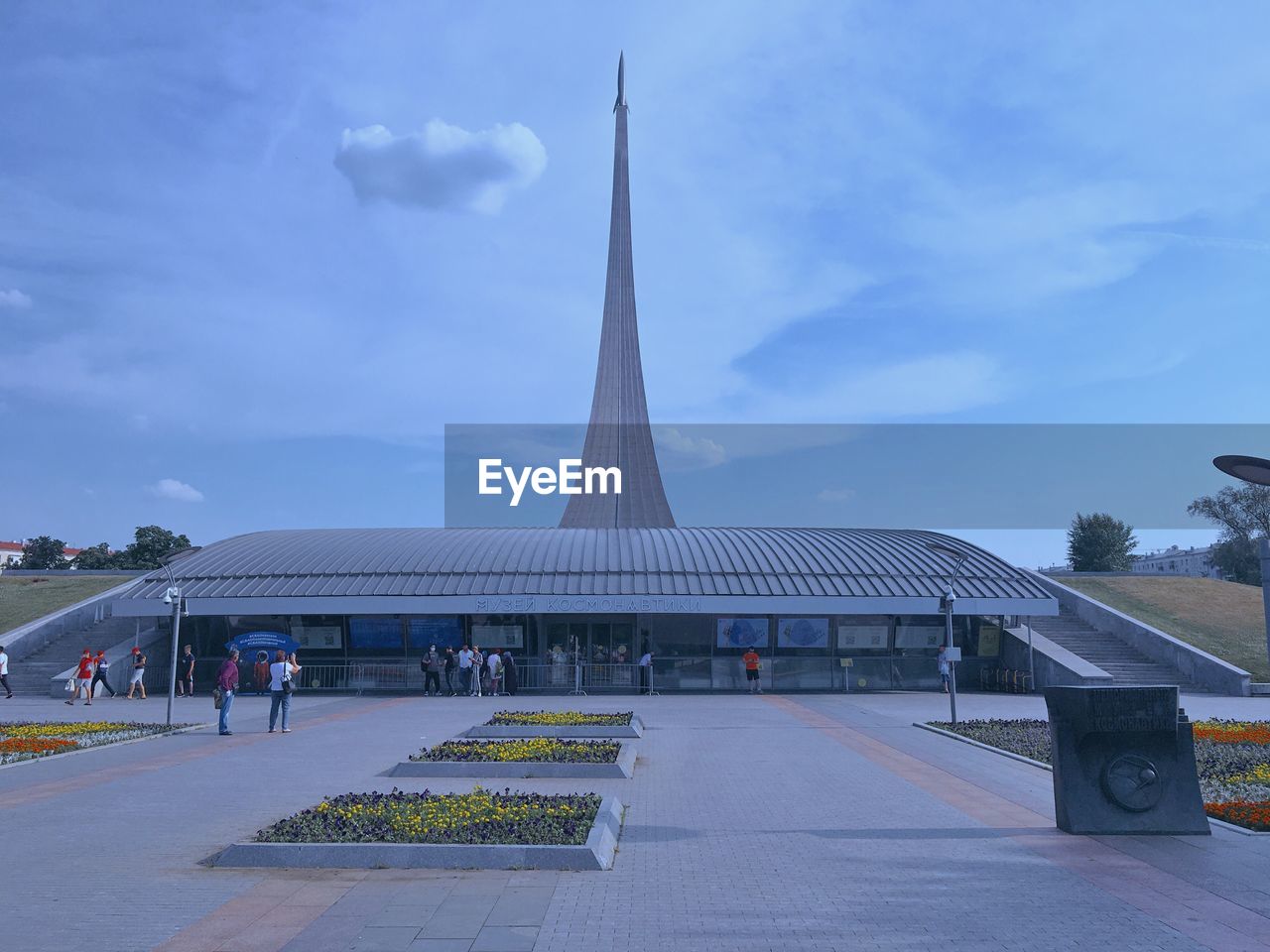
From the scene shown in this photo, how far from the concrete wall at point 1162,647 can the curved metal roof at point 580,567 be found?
3.77 meters

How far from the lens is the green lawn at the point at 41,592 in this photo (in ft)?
130

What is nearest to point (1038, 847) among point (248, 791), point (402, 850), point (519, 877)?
point (519, 877)

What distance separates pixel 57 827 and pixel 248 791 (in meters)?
2.54

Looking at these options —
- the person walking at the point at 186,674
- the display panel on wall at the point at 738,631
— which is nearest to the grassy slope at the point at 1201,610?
the display panel on wall at the point at 738,631

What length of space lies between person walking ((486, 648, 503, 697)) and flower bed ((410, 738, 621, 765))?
548 inches

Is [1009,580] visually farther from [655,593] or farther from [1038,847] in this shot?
[1038,847]

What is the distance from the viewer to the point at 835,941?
22.9 feet

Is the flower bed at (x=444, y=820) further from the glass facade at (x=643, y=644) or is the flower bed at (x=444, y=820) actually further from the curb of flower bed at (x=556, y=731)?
the glass facade at (x=643, y=644)

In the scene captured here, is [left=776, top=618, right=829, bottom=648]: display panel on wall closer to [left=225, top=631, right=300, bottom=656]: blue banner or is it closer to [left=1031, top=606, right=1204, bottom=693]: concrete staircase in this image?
[left=1031, top=606, right=1204, bottom=693]: concrete staircase

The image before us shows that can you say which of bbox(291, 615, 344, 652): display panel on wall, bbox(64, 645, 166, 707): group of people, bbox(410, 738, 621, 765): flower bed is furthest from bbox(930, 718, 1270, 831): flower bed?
bbox(64, 645, 166, 707): group of people

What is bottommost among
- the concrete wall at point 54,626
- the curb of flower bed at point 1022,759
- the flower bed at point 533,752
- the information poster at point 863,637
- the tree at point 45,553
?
the curb of flower bed at point 1022,759

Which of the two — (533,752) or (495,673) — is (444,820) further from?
(495,673)

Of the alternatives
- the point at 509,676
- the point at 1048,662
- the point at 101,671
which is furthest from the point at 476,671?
the point at 1048,662

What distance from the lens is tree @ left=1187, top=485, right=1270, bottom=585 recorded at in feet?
238
